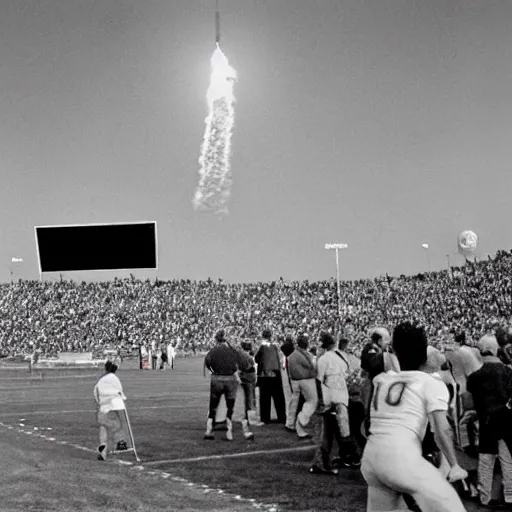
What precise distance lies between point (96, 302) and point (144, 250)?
16.7 meters

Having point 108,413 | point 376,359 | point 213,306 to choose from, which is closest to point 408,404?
point 376,359

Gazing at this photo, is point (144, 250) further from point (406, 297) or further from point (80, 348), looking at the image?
point (406, 297)

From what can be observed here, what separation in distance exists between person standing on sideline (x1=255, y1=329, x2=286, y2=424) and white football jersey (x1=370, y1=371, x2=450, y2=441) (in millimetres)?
12905

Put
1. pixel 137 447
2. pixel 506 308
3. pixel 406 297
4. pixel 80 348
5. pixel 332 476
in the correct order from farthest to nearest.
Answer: pixel 406 297, pixel 80 348, pixel 506 308, pixel 137 447, pixel 332 476

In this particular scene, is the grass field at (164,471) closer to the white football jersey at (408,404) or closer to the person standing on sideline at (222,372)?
the person standing on sideline at (222,372)

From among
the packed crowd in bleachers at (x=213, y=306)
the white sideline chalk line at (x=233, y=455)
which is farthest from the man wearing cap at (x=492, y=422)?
the packed crowd in bleachers at (x=213, y=306)

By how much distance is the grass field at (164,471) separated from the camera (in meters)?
10.1

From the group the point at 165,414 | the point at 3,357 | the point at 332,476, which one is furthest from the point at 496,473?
the point at 3,357

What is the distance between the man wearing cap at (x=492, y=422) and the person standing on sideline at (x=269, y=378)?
29.0 ft

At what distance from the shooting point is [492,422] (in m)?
10.0

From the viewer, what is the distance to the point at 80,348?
6619 centimetres

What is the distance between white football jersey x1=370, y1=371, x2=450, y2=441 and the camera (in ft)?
18.5

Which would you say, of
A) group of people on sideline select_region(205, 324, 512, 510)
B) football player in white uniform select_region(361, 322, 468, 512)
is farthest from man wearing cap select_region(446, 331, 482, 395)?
football player in white uniform select_region(361, 322, 468, 512)

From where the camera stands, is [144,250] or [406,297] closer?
[144,250]
